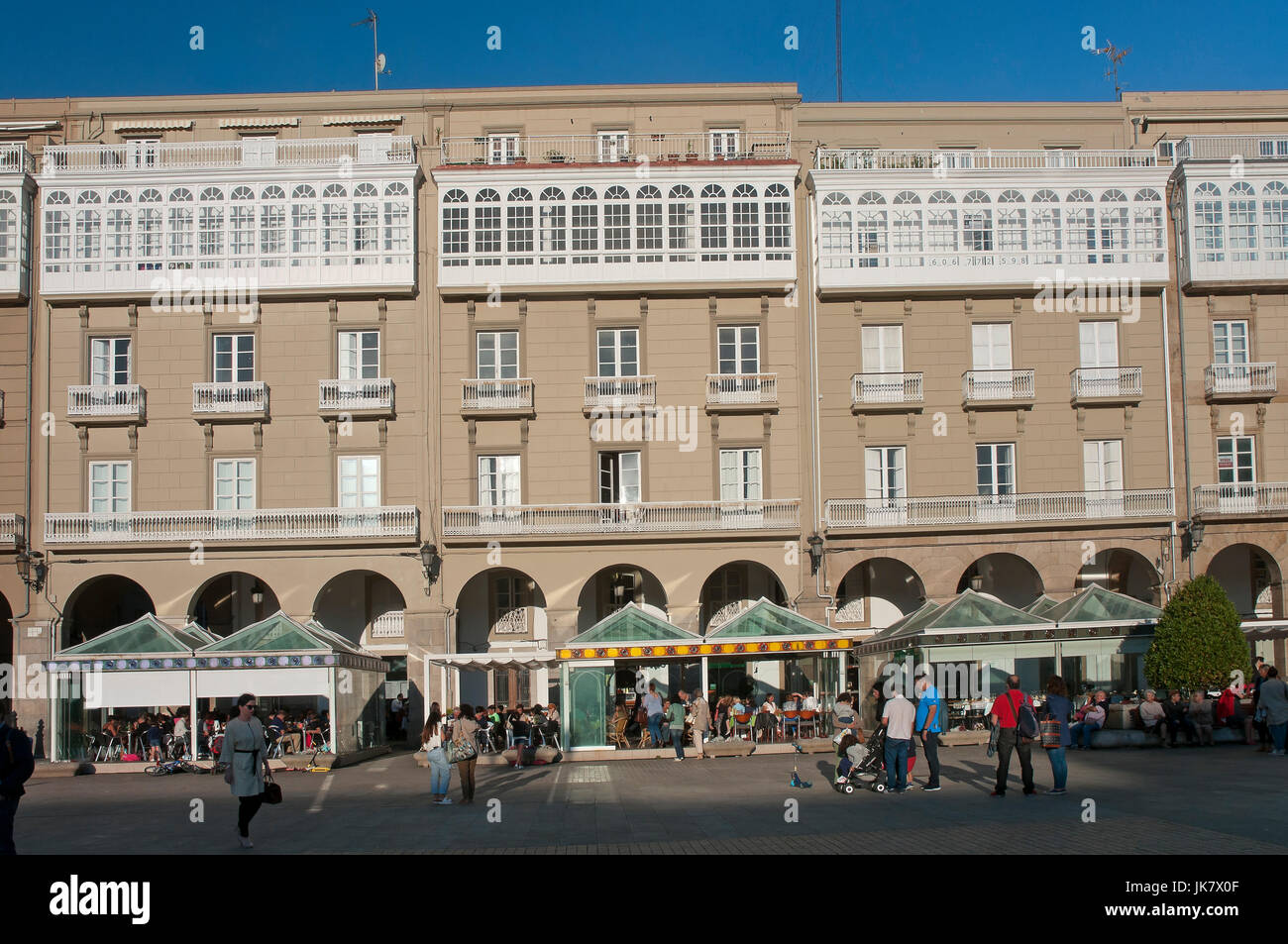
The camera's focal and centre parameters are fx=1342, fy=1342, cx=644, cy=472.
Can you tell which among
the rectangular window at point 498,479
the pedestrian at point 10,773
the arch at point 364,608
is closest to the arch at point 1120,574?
the rectangular window at point 498,479

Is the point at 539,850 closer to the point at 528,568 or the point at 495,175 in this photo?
the point at 528,568

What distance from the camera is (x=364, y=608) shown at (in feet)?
132

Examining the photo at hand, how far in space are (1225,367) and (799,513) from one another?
12782 millimetres

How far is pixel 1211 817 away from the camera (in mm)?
16797

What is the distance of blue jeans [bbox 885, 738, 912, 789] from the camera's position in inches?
808

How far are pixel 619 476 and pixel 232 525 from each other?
11015 mm

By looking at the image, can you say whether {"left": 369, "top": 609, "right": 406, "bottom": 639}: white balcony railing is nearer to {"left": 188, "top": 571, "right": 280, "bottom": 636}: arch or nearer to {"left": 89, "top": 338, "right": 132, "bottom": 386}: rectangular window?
{"left": 188, "top": 571, "right": 280, "bottom": 636}: arch

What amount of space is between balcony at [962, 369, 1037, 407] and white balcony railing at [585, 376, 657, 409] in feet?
29.7

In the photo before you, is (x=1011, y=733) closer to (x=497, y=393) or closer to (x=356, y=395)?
(x=497, y=393)

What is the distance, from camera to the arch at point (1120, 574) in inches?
1565

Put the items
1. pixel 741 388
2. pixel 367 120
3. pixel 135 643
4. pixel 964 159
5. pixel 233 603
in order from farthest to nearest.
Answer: pixel 367 120 < pixel 233 603 < pixel 964 159 < pixel 741 388 < pixel 135 643

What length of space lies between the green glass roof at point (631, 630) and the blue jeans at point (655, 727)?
1.78 meters

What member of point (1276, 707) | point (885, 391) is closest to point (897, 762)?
point (1276, 707)

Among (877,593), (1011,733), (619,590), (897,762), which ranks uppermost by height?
(619,590)
